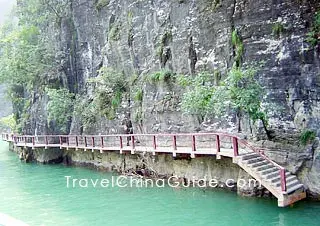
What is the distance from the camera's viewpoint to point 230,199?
39.3ft

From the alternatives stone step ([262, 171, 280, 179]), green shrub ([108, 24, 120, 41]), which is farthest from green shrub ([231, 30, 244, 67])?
green shrub ([108, 24, 120, 41])

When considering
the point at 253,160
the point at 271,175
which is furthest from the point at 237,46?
the point at 271,175

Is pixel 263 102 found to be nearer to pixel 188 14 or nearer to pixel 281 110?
pixel 281 110

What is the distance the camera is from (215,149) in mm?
12305

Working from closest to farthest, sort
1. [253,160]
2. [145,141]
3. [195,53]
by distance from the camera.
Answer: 1. [253,160]
2. [195,53]
3. [145,141]

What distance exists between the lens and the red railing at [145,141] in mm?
11439

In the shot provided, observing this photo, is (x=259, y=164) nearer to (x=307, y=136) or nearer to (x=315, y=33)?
(x=307, y=136)

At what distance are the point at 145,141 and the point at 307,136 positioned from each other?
24.6ft

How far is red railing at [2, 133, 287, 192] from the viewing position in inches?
450

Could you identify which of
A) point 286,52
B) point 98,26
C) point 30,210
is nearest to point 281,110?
point 286,52

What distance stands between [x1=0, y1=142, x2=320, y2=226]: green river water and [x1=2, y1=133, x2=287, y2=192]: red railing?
1.06 m

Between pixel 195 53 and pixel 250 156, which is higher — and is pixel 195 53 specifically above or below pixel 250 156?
above

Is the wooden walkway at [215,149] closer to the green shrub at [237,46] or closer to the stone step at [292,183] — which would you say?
A: the stone step at [292,183]

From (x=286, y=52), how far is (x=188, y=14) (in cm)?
495
